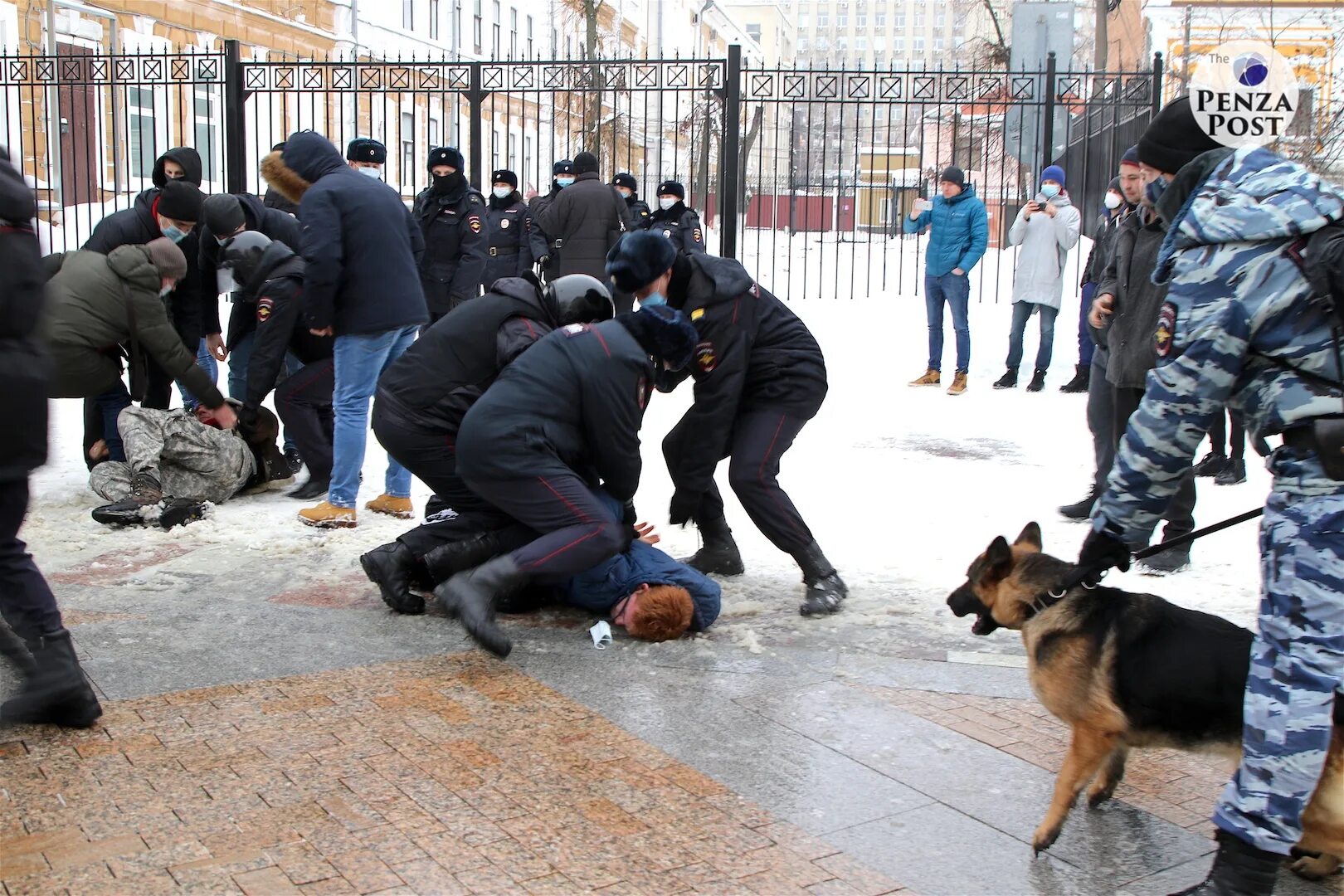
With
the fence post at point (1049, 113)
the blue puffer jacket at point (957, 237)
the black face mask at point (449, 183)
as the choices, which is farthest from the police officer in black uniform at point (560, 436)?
the fence post at point (1049, 113)

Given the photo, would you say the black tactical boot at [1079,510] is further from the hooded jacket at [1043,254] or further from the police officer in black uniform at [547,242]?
the police officer in black uniform at [547,242]

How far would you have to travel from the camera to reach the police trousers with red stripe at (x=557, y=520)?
5.02 m

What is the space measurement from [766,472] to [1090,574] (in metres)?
2.41

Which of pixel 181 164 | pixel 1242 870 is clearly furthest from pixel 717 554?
pixel 181 164

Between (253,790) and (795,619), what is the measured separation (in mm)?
2589

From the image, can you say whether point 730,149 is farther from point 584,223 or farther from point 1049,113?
point 1049,113

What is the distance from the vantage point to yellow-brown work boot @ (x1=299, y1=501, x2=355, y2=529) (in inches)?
Result: 274

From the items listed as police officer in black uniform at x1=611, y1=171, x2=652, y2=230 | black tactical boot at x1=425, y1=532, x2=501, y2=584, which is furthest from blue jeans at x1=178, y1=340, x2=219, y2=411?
police officer in black uniform at x1=611, y1=171, x2=652, y2=230

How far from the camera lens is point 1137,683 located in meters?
3.27

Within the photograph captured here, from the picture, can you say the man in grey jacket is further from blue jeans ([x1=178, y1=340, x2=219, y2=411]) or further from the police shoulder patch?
the police shoulder patch

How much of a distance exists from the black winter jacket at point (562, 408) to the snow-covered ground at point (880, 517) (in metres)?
0.97

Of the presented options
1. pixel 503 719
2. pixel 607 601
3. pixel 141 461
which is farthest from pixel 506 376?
pixel 141 461

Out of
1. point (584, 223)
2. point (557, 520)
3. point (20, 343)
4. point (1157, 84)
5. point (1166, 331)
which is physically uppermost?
point (1157, 84)

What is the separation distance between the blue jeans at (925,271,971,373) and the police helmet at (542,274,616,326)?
22.7 ft
